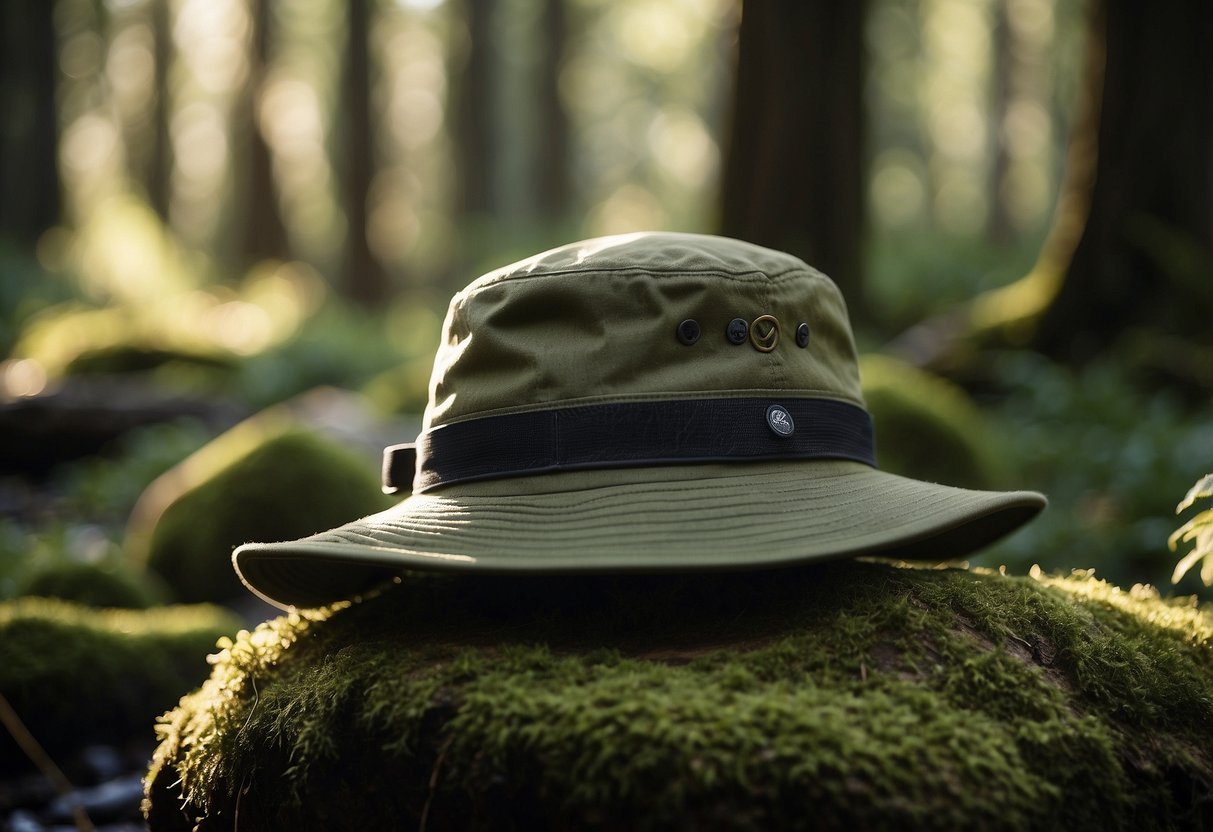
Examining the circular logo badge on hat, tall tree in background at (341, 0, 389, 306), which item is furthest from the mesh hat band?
tall tree in background at (341, 0, 389, 306)

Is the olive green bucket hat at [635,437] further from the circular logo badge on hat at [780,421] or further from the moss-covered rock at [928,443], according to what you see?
the moss-covered rock at [928,443]

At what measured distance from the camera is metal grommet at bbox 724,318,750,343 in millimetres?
2111

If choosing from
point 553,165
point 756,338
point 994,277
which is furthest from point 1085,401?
point 553,165

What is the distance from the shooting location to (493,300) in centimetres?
221

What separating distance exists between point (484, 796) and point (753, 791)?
18.3 inches

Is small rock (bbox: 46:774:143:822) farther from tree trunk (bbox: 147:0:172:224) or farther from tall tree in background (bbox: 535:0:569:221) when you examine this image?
tree trunk (bbox: 147:0:172:224)

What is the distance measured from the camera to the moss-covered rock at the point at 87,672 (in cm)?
354

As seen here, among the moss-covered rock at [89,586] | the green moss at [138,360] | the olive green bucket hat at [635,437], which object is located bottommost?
the moss-covered rock at [89,586]

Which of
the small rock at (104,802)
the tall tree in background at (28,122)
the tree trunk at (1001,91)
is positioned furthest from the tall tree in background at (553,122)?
the small rock at (104,802)

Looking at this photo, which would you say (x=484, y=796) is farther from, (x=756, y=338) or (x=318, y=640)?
(x=756, y=338)

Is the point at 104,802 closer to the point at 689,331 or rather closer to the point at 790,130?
the point at 689,331

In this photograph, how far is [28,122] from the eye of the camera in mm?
19641

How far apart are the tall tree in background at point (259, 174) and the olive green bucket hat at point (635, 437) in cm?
1872

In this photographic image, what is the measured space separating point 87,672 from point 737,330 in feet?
9.46
